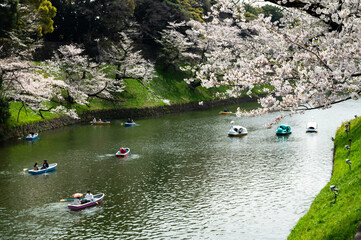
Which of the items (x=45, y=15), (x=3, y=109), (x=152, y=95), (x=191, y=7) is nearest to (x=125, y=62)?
(x=152, y=95)

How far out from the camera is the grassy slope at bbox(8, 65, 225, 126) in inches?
2161

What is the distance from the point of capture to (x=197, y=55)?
73.2 meters

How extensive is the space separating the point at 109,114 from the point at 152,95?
1025 cm

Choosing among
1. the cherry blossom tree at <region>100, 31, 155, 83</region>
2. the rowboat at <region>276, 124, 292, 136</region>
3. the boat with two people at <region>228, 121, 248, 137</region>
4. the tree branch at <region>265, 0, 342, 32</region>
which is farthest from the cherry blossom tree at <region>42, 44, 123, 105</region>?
the tree branch at <region>265, 0, 342, 32</region>

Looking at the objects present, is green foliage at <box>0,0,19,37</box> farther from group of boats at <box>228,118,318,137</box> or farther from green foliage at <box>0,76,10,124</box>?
group of boats at <box>228,118,318,137</box>

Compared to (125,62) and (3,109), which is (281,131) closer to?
(3,109)

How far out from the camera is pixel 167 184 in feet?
82.5

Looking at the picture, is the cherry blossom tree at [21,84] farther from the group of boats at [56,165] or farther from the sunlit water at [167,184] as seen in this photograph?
the sunlit water at [167,184]

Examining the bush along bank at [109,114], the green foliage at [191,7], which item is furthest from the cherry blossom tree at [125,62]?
the green foliage at [191,7]

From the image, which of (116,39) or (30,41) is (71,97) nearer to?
(30,41)

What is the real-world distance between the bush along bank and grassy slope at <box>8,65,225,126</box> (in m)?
0.70

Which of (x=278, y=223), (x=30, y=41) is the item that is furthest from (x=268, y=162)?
(x=30, y=41)

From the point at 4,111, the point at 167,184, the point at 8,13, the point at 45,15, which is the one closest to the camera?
the point at 167,184

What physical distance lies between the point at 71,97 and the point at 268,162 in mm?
33117
